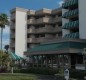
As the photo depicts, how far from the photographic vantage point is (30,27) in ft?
305

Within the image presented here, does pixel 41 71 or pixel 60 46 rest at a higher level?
pixel 60 46

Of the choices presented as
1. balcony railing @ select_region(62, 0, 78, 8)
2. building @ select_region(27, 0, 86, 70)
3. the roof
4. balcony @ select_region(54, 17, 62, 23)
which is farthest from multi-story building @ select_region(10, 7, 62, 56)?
the roof

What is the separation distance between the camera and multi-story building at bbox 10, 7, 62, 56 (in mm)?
88812

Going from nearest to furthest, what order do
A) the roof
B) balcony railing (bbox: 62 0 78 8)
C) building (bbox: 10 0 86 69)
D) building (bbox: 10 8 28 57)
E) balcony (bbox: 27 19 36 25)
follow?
the roof, building (bbox: 10 0 86 69), balcony railing (bbox: 62 0 78 8), building (bbox: 10 8 28 57), balcony (bbox: 27 19 36 25)

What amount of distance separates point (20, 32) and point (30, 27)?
11.9 feet

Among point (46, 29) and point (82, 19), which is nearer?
point (82, 19)

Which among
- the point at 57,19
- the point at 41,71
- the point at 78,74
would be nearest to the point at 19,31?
the point at 57,19

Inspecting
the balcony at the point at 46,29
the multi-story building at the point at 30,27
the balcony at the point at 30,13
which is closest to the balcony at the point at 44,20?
the multi-story building at the point at 30,27

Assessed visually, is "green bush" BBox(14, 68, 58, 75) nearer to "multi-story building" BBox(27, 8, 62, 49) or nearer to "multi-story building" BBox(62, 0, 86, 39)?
"multi-story building" BBox(62, 0, 86, 39)

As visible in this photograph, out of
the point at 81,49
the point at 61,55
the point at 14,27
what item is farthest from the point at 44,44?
the point at 14,27

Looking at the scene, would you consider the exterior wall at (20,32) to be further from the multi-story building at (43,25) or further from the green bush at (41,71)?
the green bush at (41,71)

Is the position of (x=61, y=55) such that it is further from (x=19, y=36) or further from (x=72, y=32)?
(x=19, y=36)

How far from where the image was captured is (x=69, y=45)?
55938 mm

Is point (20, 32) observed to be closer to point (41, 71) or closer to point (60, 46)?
point (60, 46)
